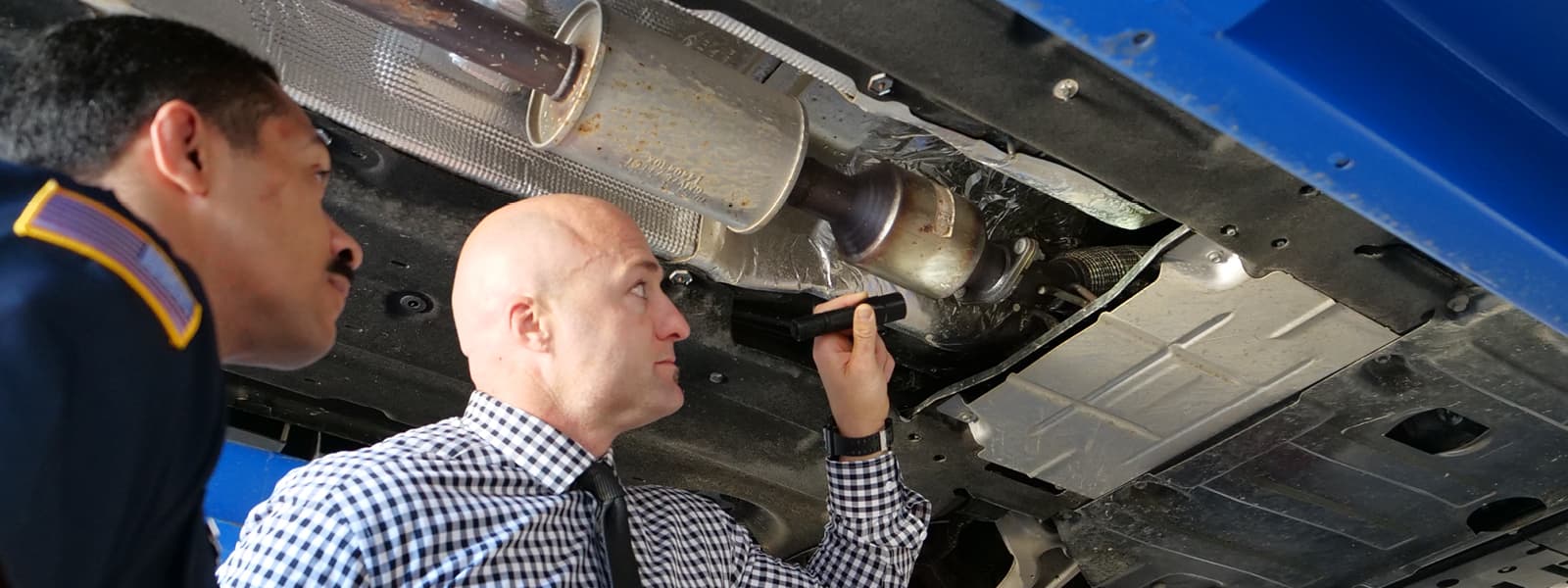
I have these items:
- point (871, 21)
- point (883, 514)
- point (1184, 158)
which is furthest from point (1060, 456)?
point (871, 21)

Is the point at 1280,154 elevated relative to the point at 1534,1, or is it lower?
lower

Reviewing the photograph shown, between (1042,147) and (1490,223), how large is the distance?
40 centimetres

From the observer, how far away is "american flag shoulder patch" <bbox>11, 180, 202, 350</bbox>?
0.60m

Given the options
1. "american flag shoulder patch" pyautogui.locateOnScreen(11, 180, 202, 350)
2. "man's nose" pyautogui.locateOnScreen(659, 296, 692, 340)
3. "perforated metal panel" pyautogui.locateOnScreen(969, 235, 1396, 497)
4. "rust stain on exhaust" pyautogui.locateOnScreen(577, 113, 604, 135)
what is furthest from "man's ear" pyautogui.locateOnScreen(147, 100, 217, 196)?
"perforated metal panel" pyautogui.locateOnScreen(969, 235, 1396, 497)

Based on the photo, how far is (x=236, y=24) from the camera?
1101 mm

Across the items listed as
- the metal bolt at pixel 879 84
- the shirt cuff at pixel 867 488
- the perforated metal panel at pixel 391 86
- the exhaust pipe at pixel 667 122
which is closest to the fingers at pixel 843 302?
the exhaust pipe at pixel 667 122

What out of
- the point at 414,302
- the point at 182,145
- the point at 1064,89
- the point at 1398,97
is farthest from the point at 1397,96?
the point at 414,302

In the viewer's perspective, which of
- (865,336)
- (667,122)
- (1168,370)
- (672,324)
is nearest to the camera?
(667,122)

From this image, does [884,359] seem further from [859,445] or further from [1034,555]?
[1034,555]

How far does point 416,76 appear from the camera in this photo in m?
1.20

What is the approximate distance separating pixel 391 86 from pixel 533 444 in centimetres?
40

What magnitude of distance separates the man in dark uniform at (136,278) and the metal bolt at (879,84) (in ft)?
1.54

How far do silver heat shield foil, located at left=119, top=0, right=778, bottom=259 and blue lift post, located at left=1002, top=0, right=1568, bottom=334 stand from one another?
21.1 inches

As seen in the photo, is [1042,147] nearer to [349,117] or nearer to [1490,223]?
[1490,223]
